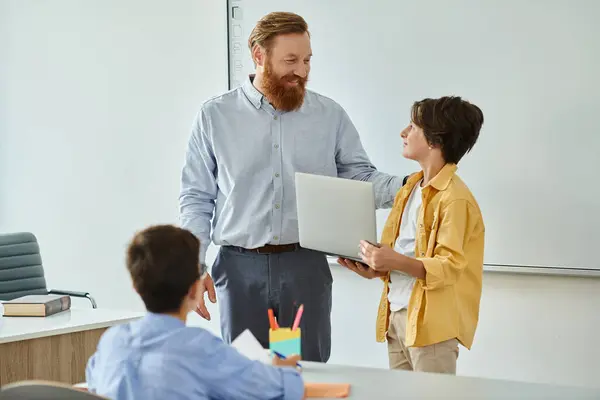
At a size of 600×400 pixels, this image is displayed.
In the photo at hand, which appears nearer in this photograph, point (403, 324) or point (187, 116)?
point (403, 324)

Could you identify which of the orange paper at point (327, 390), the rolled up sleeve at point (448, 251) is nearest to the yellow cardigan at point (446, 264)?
the rolled up sleeve at point (448, 251)

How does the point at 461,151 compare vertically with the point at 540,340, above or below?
above

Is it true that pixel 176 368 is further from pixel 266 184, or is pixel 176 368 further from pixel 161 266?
pixel 266 184

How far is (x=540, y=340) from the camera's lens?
3.42 meters

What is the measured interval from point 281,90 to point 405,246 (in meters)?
0.72

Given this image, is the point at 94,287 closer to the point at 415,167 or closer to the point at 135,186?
the point at 135,186

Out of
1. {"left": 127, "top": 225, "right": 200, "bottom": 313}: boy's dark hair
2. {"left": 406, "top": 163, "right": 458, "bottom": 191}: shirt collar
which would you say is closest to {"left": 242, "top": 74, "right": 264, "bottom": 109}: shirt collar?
{"left": 406, "top": 163, "right": 458, "bottom": 191}: shirt collar

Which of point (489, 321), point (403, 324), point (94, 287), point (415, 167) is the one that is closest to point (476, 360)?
point (489, 321)

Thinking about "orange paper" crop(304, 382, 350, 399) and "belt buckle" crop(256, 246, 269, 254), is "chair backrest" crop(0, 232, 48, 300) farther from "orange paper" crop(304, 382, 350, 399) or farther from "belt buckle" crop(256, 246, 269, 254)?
"orange paper" crop(304, 382, 350, 399)

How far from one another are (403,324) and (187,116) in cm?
221

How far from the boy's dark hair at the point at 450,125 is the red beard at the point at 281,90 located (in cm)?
54

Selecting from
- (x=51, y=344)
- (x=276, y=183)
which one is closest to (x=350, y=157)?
(x=276, y=183)

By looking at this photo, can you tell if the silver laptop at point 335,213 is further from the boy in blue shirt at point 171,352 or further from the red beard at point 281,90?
the boy in blue shirt at point 171,352

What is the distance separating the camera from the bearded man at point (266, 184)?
297 cm
